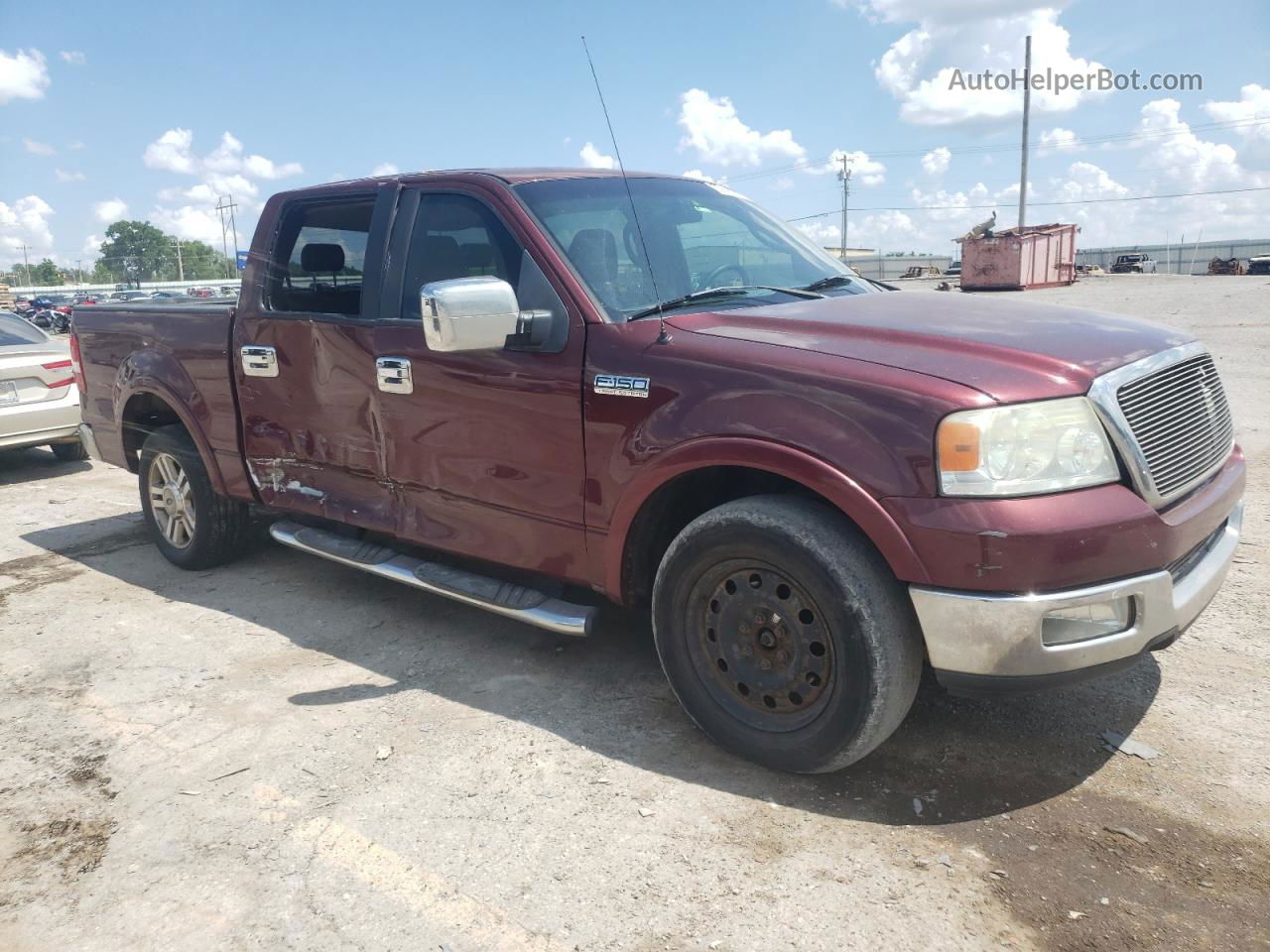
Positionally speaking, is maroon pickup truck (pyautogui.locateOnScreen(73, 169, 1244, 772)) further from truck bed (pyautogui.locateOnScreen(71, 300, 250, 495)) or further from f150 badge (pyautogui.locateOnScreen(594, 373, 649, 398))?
truck bed (pyautogui.locateOnScreen(71, 300, 250, 495))

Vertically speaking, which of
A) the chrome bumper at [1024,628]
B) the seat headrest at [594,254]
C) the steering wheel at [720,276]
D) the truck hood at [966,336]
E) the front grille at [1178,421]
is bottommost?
the chrome bumper at [1024,628]

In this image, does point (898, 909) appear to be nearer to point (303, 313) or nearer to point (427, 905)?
point (427, 905)

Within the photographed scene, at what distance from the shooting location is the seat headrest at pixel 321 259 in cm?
435

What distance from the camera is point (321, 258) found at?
14.6 ft

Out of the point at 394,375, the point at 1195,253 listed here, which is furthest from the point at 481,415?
the point at 1195,253

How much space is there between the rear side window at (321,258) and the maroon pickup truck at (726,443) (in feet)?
0.06

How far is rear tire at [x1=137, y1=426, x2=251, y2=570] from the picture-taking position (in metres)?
5.20

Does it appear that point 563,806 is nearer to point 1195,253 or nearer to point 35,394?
point 35,394

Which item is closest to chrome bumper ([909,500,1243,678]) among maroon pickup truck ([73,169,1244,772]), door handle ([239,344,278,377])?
maroon pickup truck ([73,169,1244,772])

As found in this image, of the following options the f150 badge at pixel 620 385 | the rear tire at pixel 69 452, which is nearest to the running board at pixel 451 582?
the f150 badge at pixel 620 385

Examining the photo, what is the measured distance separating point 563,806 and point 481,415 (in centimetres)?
147

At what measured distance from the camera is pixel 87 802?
10.0ft

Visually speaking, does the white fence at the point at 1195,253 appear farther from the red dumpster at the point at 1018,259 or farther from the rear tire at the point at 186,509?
the rear tire at the point at 186,509

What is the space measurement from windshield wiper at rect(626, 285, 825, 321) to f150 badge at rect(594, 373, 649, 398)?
0.25m
